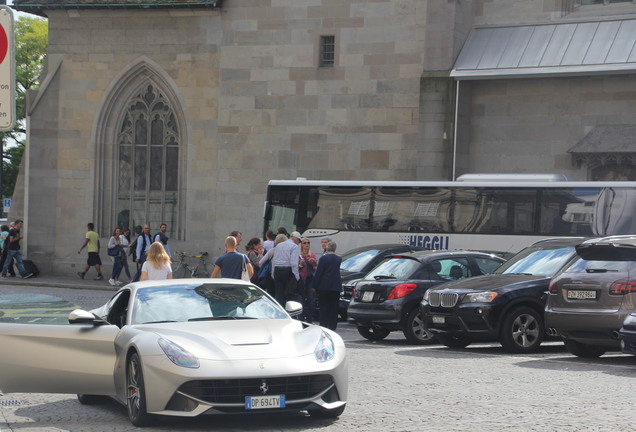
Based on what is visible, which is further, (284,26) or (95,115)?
(95,115)

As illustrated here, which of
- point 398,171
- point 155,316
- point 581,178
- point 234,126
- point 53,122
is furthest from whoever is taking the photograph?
point 53,122

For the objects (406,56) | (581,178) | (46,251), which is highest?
(406,56)

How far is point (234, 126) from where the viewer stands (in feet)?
116

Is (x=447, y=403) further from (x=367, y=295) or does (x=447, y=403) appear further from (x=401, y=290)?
(x=367, y=295)

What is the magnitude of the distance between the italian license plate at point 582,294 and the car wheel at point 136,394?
7.06m

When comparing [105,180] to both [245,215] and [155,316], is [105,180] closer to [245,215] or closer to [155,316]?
[245,215]

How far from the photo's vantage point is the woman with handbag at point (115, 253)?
3488cm

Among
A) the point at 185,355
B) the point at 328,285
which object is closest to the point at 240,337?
the point at 185,355

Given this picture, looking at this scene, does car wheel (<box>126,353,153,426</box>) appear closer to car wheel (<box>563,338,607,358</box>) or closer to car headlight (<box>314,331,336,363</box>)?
car headlight (<box>314,331,336,363</box>)

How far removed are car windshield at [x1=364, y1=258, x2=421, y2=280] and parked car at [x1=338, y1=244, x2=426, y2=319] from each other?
360 centimetres

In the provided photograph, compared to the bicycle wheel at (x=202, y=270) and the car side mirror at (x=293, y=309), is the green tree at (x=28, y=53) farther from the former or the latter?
the car side mirror at (x=293, y=309)

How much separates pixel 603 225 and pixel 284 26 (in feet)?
42.4

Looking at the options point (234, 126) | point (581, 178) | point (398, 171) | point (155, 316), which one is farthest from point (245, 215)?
point (155, 316)

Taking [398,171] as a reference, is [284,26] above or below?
above
